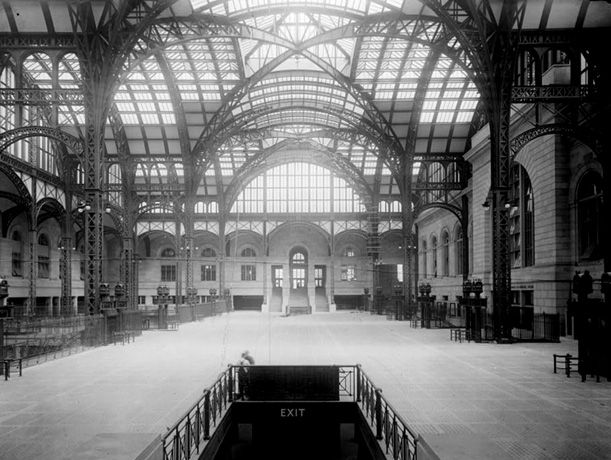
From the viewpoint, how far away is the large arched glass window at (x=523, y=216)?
31344 millimetres

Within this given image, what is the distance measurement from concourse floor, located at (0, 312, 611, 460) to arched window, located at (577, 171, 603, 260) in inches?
166

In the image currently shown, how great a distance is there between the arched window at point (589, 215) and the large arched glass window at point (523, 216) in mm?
4292

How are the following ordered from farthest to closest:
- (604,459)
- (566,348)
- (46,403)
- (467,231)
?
1. (467,231)
2. (566,348)
3. (46,403)
4. (604,459)

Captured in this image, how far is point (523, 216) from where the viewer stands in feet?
105

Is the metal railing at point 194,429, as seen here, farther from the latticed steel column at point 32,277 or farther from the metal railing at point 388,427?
the latticed steel column at point 32,277

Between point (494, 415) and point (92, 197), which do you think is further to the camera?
point (92, 197)

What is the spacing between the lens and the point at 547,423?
1116 cm

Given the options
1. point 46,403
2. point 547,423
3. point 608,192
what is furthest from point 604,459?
point 608,192

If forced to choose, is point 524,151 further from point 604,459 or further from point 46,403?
point 46,403

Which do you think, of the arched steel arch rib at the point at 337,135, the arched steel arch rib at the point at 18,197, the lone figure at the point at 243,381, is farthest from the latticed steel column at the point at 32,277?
the lone figure at the point at 243,381

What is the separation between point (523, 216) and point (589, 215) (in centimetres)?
581

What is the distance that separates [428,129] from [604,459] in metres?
37.8

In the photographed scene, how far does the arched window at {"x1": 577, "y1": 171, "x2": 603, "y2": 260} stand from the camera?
25312 millimetres

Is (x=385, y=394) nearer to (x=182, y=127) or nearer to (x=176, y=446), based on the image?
(x=176, y=446)
